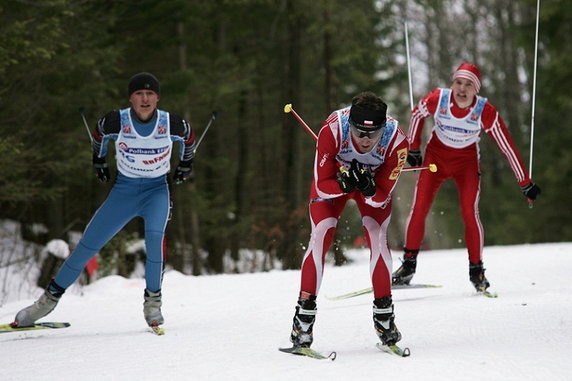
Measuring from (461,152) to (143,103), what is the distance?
3370 millimetres

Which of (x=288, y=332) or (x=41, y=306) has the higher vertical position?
(x=41, y=306)

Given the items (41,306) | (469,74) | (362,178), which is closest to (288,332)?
(362,178)

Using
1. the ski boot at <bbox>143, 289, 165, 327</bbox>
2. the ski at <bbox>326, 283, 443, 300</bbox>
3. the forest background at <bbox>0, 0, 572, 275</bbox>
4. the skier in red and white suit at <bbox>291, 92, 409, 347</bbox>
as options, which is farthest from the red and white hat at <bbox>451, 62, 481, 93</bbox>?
the forest background at <bbox>0, 0, 572, 275</bbox>

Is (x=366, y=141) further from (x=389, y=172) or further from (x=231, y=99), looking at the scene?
(x=231, y=99)

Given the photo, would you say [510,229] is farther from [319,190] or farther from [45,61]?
[319,190]

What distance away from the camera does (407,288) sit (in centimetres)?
888

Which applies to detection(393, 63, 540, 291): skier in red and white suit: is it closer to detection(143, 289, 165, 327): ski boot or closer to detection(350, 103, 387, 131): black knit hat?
detection(143, 289, 165, 327): ski boot

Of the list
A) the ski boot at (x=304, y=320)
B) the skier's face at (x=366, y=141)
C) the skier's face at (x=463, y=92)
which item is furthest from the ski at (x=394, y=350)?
the skier's face at (x=463, y=92)

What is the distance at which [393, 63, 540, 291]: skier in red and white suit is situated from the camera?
26.8 ft

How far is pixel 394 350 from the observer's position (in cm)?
544

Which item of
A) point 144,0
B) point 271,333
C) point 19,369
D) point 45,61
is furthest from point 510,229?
point 19,369

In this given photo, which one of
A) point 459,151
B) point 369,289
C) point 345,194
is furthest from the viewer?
point 369,289

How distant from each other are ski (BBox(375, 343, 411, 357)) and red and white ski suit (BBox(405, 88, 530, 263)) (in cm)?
310

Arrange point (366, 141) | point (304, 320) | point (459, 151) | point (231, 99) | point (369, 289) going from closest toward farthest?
point (366, 141)
point (304, 320)
point (459, 151)
point (369, 289)
point (231, 99)
